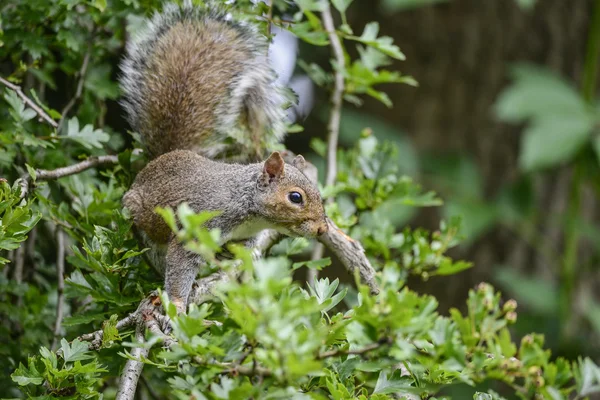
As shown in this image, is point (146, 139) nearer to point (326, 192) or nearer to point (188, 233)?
point (326, 192)

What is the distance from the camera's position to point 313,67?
189cm

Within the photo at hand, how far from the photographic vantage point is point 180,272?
1421 mm

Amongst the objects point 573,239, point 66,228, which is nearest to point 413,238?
point 66,228

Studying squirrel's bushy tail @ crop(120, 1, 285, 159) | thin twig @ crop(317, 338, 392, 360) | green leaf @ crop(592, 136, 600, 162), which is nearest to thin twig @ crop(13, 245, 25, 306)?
squirrel's bushy tail @ crop(120, 1, 285, 159)

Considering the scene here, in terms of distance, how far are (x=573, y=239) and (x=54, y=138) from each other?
1.90m

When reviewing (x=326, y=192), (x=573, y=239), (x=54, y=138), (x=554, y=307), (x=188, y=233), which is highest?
(x=188, y=233)

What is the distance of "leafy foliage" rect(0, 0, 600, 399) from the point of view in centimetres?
85

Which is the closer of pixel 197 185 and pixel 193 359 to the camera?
pixel 193 359

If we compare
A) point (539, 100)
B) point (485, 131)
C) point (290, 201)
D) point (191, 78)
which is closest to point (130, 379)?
point (290, 201)

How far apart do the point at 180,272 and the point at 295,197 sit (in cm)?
28

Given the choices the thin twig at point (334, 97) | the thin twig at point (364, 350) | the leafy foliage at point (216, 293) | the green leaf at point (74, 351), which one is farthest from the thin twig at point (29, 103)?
the thin twig at point (364, 350)

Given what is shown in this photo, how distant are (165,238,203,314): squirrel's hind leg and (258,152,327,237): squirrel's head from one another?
0.19m

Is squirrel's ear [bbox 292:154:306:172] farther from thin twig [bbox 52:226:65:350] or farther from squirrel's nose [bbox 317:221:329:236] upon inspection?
thin twig [bbox 52:226:65:350]

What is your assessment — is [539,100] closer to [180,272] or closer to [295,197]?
[295,197]
